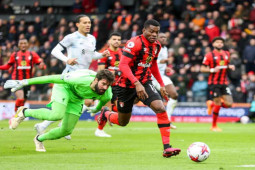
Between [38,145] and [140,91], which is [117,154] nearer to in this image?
[140,91]

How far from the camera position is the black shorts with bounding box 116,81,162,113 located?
1009 centimetres

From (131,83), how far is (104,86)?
1308 mm

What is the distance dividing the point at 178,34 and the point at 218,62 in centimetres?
698

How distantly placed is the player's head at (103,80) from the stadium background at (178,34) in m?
13.5

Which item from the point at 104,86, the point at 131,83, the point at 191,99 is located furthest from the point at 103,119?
the point at 191,99

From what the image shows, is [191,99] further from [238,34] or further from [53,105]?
[53,105]

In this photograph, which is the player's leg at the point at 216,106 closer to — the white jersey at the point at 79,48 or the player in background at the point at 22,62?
the white jersey at the point at 79,48

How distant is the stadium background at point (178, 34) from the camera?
2297 centimetres

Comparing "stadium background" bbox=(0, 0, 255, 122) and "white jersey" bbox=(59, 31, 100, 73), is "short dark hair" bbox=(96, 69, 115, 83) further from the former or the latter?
"stadium background" bbox=(0, 0, 255, 122)

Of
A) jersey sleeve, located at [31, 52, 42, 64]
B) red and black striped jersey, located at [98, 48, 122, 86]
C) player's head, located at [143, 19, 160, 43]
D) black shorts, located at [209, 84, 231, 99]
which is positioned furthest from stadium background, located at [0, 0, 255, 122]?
player's head, located at [143, 19, 160, 43]

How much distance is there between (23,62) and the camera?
65.3ft

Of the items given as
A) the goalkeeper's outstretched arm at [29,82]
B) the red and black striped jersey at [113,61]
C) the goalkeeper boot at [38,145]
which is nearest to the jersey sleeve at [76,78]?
the goalkeeper's outstretched arm at [29,82]

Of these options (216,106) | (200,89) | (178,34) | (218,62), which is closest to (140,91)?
(216,106)

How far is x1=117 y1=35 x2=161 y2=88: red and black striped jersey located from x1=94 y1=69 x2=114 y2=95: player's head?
0.83 m
